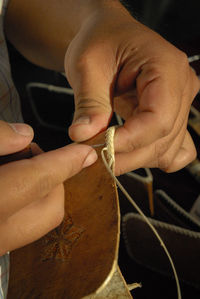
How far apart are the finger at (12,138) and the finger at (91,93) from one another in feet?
0.38

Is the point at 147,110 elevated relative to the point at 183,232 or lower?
elevated

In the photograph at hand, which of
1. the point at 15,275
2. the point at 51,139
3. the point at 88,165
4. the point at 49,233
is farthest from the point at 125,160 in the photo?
the point at 51,139

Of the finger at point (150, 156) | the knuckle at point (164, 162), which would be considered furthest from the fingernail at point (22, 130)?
the knuckle at point (164, 162)

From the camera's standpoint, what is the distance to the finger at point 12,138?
45 centimetres

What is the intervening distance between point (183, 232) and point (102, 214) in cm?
50

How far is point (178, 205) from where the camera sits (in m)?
1.02

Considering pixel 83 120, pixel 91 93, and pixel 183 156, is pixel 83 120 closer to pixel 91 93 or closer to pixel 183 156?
pixel 91 93

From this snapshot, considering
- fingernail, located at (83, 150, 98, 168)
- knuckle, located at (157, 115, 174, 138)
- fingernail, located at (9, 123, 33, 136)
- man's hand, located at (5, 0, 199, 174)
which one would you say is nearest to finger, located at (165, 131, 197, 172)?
man's hand, located at (5, 0, 199, 174)

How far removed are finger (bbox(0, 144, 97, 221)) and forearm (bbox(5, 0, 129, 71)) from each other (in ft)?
1.68

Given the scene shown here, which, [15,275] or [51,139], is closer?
[15,275]

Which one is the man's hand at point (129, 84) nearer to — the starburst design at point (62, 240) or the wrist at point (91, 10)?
the wrist at point (91, 10)

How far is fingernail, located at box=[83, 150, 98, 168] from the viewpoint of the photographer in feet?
1.73

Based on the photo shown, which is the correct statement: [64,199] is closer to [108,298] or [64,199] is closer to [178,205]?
[108,298]

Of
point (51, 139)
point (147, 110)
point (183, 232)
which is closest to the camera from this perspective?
point (147, 110)
